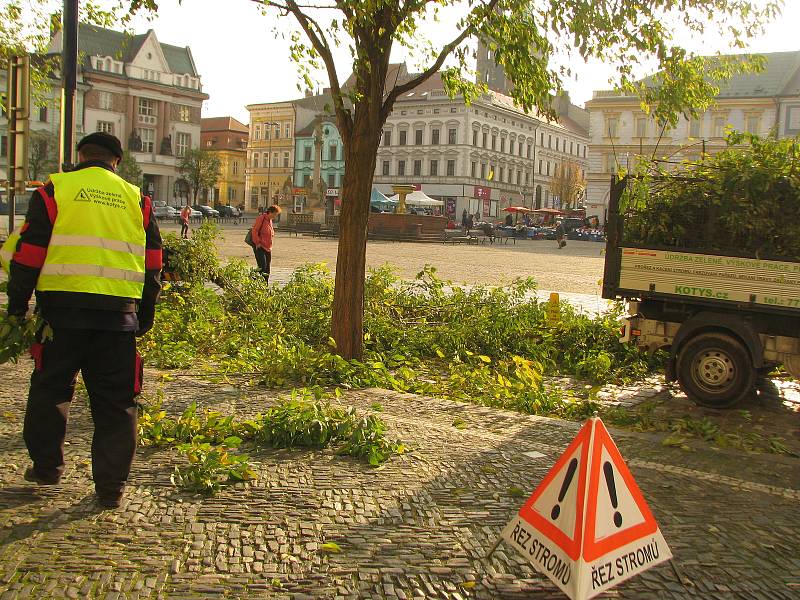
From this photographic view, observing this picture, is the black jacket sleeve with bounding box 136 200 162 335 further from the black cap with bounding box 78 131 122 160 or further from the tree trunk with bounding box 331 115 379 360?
the tree trunk with bounding box 331 115 379 360

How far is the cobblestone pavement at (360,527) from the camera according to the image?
3.51m

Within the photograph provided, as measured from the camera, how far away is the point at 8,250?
13.7ft

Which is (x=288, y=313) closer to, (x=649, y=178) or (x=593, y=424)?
(x=649, y=178)

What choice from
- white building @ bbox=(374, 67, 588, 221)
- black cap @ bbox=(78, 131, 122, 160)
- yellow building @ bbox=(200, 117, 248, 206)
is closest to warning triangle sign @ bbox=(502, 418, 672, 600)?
black cap @ bbox=(78, 131, 122, 160)

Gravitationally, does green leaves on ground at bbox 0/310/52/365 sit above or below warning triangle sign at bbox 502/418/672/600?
above

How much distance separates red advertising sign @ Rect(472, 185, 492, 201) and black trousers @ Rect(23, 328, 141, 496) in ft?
266

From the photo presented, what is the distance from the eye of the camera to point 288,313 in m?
10.8

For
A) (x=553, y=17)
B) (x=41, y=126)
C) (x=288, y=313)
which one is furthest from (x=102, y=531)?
(x=41, y=126)

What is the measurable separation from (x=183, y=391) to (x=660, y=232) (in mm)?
4997

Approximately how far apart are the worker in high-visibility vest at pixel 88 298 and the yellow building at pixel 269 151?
9117 centimetres

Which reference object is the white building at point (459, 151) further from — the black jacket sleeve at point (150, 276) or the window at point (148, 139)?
the black jacket sleeve at point (150, 276)

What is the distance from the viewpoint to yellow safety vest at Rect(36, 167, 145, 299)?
13.3 feet

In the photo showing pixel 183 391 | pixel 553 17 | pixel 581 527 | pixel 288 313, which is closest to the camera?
pixel 581 527

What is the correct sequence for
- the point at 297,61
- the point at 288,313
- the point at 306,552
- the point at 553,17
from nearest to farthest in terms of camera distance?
the point at 306,552 < the point at 553,17 < the point at 297,61 < the point at 288,313
